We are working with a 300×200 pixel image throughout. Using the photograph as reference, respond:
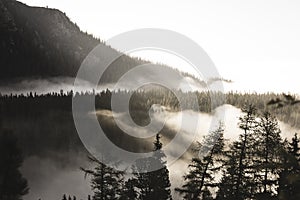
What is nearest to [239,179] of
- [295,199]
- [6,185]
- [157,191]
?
[157,191]

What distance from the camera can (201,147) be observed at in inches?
1300

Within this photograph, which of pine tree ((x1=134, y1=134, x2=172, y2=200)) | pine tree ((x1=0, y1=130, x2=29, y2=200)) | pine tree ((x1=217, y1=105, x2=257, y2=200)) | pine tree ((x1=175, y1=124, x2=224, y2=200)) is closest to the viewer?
pine tree ((x1=217, y1=105, x2=257, y2=200))

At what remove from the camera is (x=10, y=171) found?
34281 millimetres

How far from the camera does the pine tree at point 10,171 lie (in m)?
33.8

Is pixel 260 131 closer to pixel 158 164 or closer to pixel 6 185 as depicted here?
pixel 158 164

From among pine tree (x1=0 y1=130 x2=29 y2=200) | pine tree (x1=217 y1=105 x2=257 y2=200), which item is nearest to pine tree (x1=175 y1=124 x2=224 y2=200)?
pine tree (x1=217 y1=105 x2=257 y2=200)

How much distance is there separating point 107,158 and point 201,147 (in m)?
7.77

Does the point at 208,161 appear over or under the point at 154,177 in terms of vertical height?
over

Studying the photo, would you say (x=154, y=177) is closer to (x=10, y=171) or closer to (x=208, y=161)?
(x=208, y=161)

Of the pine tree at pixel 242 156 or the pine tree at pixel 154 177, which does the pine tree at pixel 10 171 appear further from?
the pine tree at pixel 242 156

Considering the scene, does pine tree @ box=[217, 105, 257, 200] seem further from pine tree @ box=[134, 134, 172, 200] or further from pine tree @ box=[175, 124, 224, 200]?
pine tree @ box=[134, 134, 172, 200]

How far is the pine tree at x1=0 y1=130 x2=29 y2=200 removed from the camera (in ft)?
111

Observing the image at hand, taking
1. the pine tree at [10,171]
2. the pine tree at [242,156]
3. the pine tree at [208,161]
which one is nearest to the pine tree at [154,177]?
the pine tree at [208,161]

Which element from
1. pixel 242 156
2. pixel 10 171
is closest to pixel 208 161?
pixel 242 156
